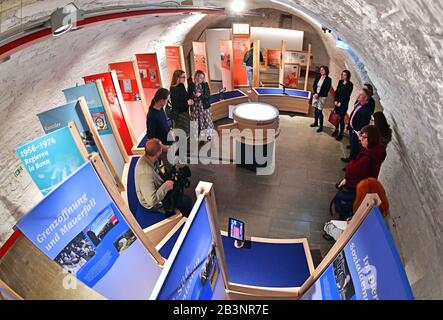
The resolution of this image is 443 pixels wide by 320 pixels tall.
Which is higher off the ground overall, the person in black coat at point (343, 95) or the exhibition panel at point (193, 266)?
the exhibition panel at point (193, 266)

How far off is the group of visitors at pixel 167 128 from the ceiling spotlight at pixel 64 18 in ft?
4.81

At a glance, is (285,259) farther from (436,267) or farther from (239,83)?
(239,83)

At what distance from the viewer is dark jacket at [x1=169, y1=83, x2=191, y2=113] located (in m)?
6.23

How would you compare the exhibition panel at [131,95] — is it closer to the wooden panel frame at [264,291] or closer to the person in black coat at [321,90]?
the person in black coat at [321,90]

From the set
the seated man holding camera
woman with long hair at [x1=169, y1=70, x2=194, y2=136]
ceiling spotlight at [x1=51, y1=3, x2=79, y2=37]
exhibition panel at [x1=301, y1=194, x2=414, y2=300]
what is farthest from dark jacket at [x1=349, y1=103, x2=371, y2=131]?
ceiling spotlight at [x1=51, y1=3, x2=79, y2=37]

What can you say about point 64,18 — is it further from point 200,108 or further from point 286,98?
point 286,98

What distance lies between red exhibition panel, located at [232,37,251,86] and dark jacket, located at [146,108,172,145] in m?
4.92

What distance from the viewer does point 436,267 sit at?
2.67 m

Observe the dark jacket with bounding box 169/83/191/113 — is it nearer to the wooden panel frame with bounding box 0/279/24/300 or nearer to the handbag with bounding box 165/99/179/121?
the handbag with bounding box 165/99/179/121

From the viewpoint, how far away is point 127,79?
21.5 ft

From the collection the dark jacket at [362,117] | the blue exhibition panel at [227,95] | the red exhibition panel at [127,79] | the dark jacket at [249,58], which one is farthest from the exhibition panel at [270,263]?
the dark jacket at [249,58]

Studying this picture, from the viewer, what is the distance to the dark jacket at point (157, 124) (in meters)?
5.26

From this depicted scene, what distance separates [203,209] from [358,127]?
171 inches

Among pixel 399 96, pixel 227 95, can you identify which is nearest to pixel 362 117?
pixel 399 96
